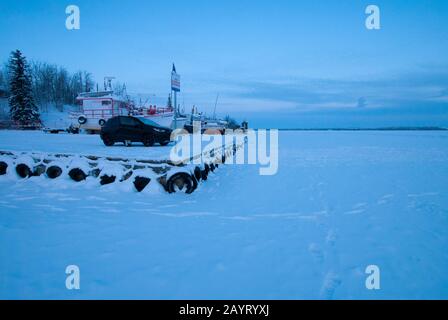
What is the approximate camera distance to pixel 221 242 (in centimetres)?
430

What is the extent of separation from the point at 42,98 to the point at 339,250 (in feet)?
312

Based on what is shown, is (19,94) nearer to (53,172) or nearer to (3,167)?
(3,167)

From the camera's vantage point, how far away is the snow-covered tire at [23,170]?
8.62 metres

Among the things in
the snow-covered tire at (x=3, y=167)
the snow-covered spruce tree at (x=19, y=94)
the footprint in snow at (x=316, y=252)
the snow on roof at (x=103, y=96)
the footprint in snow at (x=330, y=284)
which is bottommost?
the footprint in snow at (x=330, y=284)

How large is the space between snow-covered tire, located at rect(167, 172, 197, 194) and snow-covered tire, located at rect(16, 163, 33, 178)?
4731 millimetres

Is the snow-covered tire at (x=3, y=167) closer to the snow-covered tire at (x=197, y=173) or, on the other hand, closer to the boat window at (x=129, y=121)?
the snow-covered tire at (x=197, y=173)

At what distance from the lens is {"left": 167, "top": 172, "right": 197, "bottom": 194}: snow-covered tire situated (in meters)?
7.25

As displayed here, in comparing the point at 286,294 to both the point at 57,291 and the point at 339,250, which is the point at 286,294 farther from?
the point at 57,291

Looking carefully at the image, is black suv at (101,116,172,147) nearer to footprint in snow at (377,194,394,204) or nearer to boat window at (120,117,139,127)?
boat window at (120,117,139,127)

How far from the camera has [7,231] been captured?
4.56 meters

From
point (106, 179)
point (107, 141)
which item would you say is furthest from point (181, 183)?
point (107, 141)

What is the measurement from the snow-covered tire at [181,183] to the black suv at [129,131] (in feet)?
25.4

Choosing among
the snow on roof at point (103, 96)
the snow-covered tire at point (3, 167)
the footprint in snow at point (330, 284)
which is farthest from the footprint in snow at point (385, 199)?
the snow on roof at point (103, 96)
